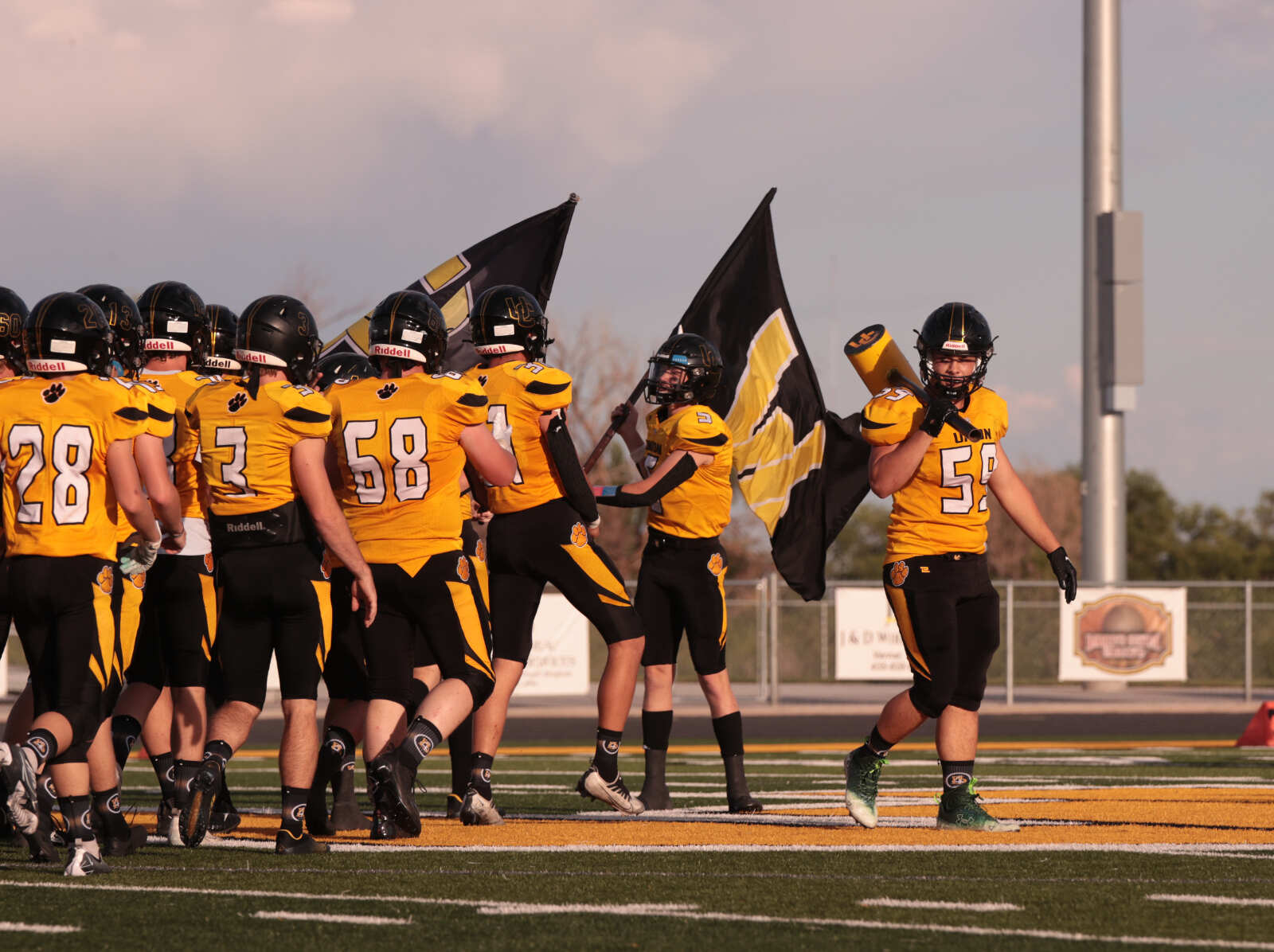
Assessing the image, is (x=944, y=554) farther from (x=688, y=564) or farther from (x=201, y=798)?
(x=201, y=798)

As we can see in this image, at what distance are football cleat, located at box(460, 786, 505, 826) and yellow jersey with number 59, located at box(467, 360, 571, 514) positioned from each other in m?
1.27

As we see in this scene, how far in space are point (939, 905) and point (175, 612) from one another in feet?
11.5

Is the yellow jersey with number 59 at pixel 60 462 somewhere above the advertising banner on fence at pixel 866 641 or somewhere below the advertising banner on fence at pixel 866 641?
above

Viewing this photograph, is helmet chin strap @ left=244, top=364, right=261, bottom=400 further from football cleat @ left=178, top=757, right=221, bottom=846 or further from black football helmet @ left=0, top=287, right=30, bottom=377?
football cleat @ left=178, top=757, right=221, bottom=846

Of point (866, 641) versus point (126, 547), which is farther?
point (866, 641)

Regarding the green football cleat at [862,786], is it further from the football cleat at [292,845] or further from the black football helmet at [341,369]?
the black football helmet at [341,369]

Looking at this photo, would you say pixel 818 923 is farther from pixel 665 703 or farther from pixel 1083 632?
pixel 1083 632

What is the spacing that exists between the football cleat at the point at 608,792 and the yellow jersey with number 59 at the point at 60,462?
2871 mm

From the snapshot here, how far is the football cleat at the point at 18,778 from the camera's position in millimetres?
5805

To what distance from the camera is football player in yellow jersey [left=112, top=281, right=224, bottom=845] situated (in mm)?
7406

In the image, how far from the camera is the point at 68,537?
20.4 ft

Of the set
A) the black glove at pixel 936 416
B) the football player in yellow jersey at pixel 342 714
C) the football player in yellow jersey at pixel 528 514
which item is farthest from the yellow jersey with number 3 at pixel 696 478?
the football player in yellow jersey at pixel 342 714

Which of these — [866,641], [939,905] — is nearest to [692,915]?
[939,905]

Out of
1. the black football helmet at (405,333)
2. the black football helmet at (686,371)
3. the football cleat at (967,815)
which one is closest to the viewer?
the black football helmet at (405,333)
